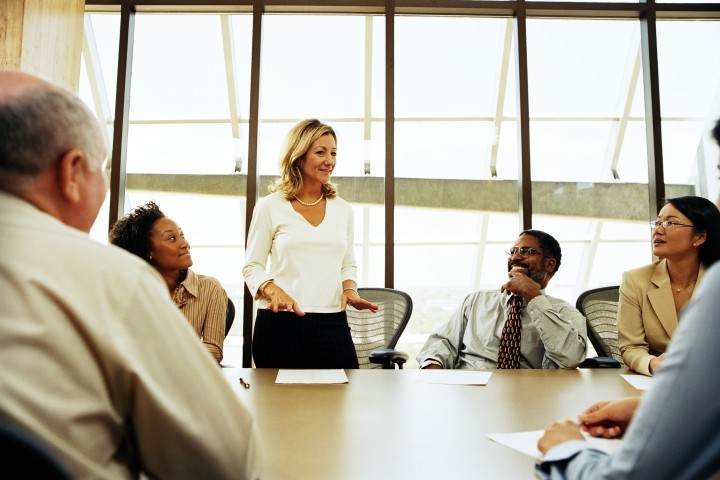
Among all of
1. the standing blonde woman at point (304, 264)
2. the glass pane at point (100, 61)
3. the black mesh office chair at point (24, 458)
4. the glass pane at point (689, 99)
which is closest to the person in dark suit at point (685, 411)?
the black mesh office chair at point (24, 458)

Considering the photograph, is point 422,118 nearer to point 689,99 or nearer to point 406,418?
point 689,99

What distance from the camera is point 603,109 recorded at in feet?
15.8

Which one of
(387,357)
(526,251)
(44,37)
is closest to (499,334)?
(526,251)

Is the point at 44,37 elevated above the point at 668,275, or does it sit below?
above

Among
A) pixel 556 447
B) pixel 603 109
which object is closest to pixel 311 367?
pixel 556 447

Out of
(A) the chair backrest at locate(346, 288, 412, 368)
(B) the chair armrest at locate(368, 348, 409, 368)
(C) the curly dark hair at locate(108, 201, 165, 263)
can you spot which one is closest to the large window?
(A) the chair backrest at locate(346, 288, 412, 368)

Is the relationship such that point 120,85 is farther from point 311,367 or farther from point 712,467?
point 712,467

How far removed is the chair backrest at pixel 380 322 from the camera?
3.32 meters

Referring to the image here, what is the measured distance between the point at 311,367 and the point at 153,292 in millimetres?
1807

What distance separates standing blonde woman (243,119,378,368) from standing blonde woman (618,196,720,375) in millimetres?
1142

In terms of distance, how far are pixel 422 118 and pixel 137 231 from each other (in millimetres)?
2689

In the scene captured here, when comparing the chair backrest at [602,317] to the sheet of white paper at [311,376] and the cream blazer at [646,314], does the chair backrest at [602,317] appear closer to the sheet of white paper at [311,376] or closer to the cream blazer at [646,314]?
the cream blazer at [646,314]

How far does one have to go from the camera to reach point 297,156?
112 inches

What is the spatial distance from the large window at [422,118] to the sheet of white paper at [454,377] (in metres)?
1.85
